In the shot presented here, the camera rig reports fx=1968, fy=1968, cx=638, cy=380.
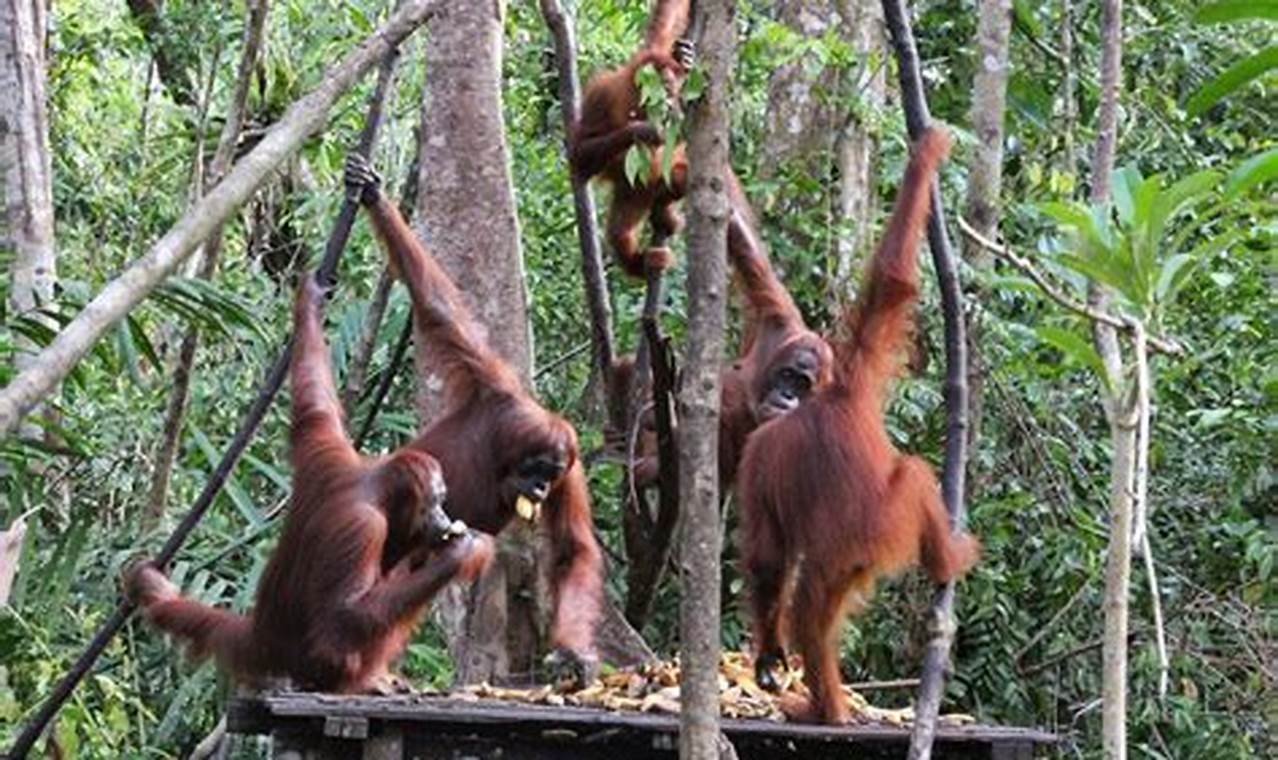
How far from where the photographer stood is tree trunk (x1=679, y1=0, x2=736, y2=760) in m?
2.85

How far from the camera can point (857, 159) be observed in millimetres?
6227

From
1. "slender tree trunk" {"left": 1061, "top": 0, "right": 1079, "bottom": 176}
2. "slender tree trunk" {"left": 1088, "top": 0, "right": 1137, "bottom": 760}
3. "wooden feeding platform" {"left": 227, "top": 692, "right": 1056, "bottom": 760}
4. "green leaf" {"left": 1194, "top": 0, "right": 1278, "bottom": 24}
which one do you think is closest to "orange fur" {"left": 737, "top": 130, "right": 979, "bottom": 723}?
"wooden feeding platform" {"left": 227, "top": 692, "right": 1056, "bottom": 760}

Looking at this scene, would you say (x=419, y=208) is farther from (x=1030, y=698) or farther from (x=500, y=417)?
(x=1030, y=698)

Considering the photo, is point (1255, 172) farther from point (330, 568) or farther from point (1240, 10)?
point (330, 568)

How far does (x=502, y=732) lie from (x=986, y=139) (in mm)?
2967

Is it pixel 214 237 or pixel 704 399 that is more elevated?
pixel 214 237

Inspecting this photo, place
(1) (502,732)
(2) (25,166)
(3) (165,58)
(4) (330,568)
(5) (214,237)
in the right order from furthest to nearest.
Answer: (3) (165,58) < (5) (214,237) < (2) (25,166) < (4) (330,568) < (1) (502,732)

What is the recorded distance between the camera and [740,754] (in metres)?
4.36

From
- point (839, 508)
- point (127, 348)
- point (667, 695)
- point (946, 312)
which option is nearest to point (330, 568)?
point (127, 348)

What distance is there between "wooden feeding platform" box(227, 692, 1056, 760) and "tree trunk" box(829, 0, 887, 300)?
207 centimetres

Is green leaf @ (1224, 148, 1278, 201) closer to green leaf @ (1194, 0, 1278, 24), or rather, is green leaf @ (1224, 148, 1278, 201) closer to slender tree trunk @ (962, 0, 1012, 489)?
green leaf @ (1194, 0, 1278, 24)

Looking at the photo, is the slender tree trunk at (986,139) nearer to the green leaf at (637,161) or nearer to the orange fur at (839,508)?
the orange fur at (839,508)

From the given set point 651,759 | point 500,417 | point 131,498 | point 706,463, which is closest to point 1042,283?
point 706,463

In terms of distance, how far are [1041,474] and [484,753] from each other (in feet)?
10.5
